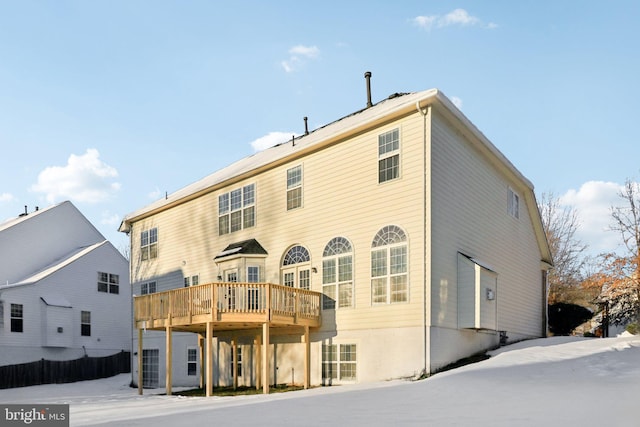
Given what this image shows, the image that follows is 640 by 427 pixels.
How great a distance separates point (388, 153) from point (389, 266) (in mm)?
3259

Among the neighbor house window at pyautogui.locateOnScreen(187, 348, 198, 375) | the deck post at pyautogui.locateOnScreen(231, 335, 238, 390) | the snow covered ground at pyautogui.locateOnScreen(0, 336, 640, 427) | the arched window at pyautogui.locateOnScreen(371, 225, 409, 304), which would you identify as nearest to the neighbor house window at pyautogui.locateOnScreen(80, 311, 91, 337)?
the neighbor house window at pyautogui.locateOnScreen(187, 348, 198, 375)

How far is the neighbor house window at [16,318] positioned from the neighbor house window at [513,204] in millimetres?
24598

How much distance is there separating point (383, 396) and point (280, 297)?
5.51 meters

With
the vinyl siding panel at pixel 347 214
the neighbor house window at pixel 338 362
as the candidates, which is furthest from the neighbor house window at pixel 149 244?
the neighbor house window at pixel 338 362

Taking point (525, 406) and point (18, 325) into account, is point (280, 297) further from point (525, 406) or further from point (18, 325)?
point (18, 325)

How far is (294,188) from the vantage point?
63.2 feet

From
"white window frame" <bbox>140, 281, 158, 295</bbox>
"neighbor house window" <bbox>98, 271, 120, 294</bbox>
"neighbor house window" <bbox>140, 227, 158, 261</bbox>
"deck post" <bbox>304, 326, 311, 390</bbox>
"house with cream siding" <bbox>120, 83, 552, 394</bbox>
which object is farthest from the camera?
"neighbor house window" <bbox>98, 271, 120, 294</bbox>

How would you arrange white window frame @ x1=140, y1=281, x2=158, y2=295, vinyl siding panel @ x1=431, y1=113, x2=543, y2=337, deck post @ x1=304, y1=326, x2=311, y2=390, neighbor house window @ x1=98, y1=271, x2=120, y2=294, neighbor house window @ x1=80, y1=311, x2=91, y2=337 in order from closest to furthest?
vinyl siding panel @ x1=431, y1=113, x2=543, y2=337
deck post @ x1=304, y1=326, x2=311, y2=390
white window frame @ x1=140, y1=281, x2=158, y2=295
neighbor house window @ x1=80, y1=311, x2=91, y2=337
neighbor house window @ x1=98, y1=271, x2=120, y2=294

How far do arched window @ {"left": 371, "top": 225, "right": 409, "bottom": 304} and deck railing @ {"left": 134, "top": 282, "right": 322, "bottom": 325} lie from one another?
2.19m

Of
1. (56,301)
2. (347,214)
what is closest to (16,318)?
(56,301)

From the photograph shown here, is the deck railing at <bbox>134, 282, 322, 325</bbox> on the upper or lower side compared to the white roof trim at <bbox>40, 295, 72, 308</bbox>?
upper

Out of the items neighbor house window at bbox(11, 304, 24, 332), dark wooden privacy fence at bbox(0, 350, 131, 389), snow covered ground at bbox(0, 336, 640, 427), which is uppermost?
snow covered ground at bbox(0, 336, 640, 427)

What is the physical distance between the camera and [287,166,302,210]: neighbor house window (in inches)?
751

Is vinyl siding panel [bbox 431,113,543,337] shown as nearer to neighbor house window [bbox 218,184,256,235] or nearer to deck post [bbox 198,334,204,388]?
neighbor house window [bbox 218,184,256,235]
